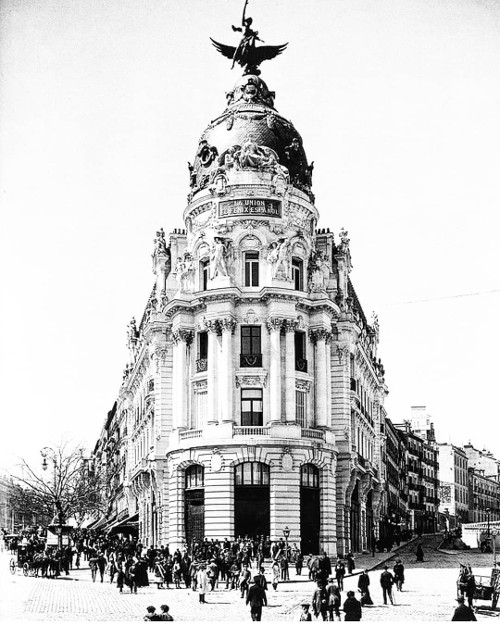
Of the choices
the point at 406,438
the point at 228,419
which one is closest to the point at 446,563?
the point at 228,419

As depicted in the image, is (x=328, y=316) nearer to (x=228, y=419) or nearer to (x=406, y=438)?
(x=228, y=419)

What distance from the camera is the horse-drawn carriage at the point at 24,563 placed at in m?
56.1

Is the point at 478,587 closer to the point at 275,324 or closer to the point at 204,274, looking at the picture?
the point at 275,324

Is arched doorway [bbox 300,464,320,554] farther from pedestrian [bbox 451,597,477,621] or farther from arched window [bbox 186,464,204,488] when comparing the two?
pedestrian [bbox 451,597,477,621]

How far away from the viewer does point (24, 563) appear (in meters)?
57.3

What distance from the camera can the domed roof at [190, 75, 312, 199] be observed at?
231 ft

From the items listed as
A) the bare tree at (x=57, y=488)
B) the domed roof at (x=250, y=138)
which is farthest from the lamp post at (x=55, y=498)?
the domed roof at (x=250, y=138)

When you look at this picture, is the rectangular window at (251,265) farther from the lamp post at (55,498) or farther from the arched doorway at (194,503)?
the lamp post at (55,498)

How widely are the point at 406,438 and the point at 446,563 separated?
7652 cm

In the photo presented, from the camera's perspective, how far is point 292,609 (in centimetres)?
3803

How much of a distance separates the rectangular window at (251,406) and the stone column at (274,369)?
105 centimetres

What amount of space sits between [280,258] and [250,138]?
32.4 feet

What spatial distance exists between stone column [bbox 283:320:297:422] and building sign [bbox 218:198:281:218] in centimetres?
774

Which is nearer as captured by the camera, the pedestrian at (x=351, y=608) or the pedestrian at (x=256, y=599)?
the pedestrian at (x=351, y=608)
